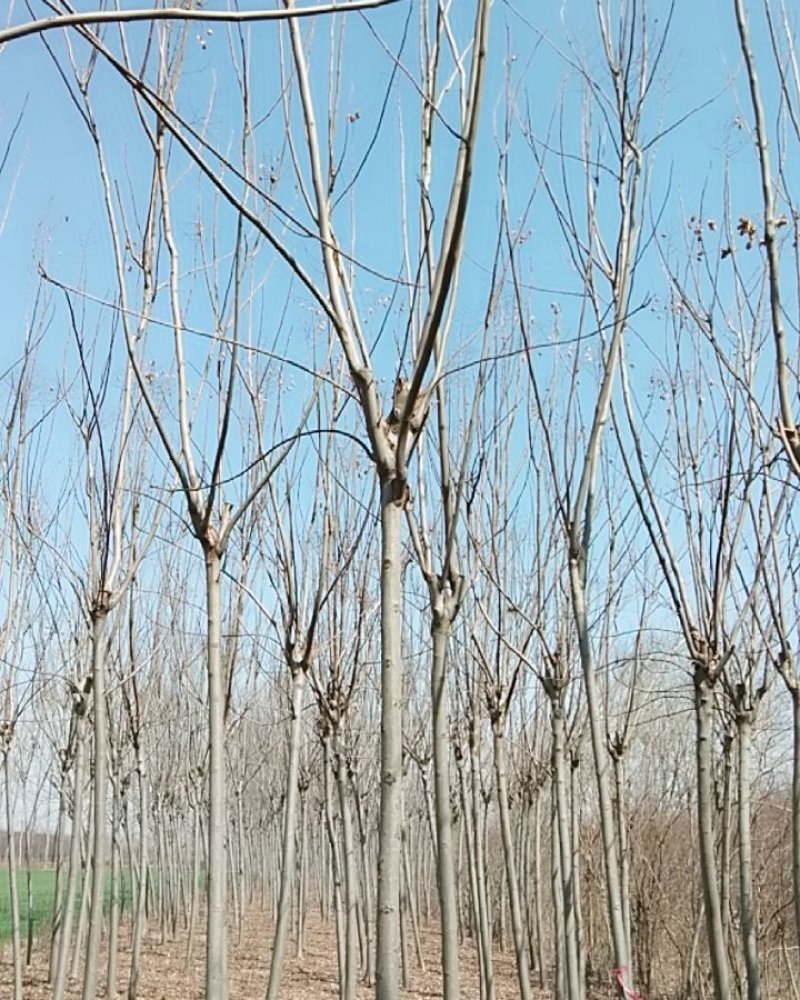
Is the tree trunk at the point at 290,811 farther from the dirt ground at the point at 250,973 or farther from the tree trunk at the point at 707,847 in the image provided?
A: the dirt ground at the point at 250,973

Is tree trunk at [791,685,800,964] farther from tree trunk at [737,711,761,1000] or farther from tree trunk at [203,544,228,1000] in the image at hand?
tree trunk at [203,544,228,1000]

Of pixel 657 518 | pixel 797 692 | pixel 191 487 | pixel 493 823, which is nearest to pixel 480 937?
pixel 797 692

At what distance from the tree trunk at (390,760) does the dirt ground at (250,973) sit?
7.90 metres

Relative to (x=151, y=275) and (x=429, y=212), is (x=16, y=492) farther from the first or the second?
(x=429, y=212)

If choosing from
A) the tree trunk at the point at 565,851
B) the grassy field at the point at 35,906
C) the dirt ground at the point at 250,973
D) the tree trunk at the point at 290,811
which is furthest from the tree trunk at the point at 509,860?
the grassy field at the point at 35,906

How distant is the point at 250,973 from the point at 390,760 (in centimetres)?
1008

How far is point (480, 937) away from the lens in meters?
7.66

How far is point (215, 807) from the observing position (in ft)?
12.9

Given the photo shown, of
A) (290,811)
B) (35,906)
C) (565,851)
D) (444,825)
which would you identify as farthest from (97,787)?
(35,906)

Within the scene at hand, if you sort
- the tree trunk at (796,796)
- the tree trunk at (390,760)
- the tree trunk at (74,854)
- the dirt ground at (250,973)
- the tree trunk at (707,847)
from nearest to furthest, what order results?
the tree trunk at (390,760), the tree trunk at (707,847), the tree trunk at (796,796), the tree trunk at (74,854), the dirt ground at (250,973)

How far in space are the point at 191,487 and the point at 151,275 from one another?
4.31ft

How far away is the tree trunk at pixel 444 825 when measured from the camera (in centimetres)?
352

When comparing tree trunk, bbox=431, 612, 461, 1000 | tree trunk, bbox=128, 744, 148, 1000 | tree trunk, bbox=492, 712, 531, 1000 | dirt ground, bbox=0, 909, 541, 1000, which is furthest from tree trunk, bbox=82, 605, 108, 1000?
dirt ground, bbox=0, 909, 541, 1000

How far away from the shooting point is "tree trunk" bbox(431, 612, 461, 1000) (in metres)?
3.52
